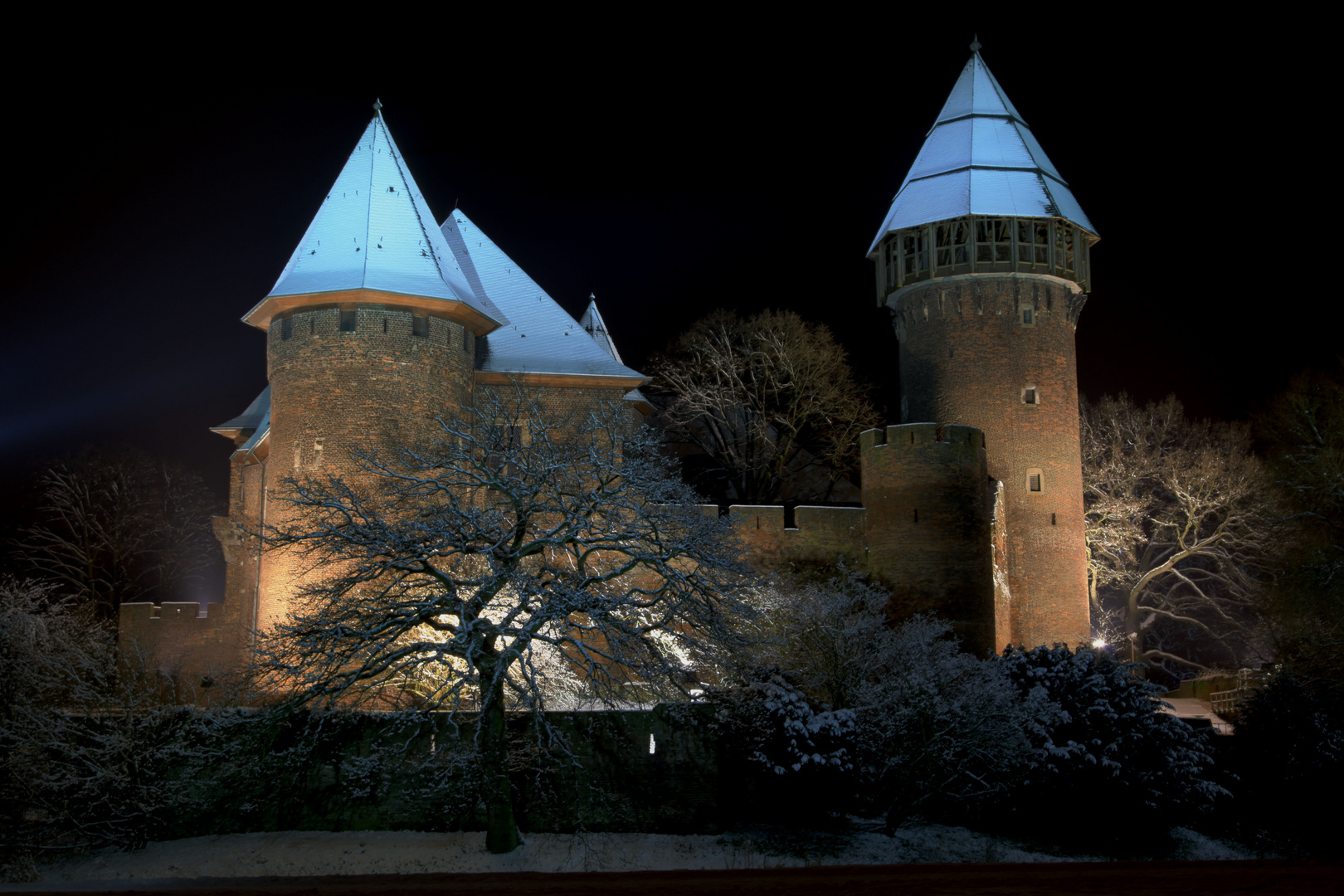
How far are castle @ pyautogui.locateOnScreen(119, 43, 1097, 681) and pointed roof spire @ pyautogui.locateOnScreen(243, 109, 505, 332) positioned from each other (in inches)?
2.2

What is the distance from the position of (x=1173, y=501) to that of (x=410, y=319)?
24.3 m

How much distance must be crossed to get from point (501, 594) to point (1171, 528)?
78.3ft

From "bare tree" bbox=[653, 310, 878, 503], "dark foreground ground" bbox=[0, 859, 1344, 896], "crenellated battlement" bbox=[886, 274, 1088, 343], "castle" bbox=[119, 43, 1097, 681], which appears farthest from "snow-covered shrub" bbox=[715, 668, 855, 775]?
"bare tree" bbox=[653, 310, 878, 503]

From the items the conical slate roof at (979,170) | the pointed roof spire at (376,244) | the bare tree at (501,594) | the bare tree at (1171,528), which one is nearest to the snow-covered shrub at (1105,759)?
the bare tree at (501,594)

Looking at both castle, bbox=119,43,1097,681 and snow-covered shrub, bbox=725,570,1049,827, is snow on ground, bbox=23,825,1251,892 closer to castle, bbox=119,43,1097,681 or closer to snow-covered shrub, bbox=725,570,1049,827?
snow-covered shrub, bbox=725,570,1049,827

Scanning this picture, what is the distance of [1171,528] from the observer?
35.7m

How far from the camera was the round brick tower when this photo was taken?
23.2 meters

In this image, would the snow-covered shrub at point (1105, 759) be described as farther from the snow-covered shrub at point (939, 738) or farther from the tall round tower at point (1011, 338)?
the tall round tower at point (1011, 338)

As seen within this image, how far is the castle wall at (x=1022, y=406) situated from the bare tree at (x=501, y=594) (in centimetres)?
1169

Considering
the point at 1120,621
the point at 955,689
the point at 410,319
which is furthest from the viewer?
the point at 1120,621

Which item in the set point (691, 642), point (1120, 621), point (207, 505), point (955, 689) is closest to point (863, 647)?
point (955, 689)

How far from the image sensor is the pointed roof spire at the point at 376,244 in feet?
79.2

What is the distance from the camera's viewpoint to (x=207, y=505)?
4019cm

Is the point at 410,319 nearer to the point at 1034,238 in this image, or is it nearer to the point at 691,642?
the point at 691,642
